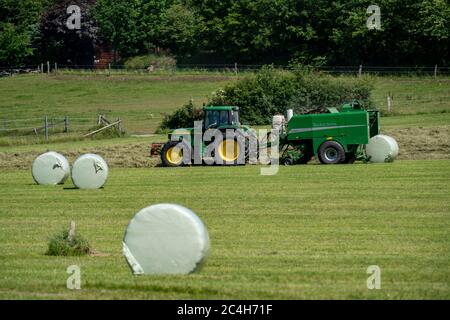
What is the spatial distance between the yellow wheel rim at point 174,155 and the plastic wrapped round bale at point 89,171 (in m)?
8.37

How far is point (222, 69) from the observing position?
79375 mm

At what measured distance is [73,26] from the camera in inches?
3344

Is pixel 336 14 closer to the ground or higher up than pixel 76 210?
higher up

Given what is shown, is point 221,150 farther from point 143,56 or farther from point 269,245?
point 143,56

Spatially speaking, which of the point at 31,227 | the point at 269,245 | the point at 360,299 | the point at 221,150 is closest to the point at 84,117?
the point at 221,150

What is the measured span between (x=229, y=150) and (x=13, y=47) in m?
54.1

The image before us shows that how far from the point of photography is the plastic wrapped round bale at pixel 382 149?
107 feet

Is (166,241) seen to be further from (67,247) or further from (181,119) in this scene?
(181,119)

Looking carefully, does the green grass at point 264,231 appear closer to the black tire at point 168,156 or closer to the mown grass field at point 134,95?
the black tire at point 168,156

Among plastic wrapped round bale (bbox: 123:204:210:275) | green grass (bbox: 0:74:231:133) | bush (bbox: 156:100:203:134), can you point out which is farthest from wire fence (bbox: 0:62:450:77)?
plastic wrapped round bale (bbox: 123:204:210:275)

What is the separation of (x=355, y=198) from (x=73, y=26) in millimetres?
65031

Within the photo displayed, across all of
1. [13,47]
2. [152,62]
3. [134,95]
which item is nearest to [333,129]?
[134,95]

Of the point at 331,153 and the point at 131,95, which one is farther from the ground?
the point at 131,95

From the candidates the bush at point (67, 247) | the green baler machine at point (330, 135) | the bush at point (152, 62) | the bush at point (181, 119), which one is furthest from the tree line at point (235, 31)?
the bush at point (67, 247)
